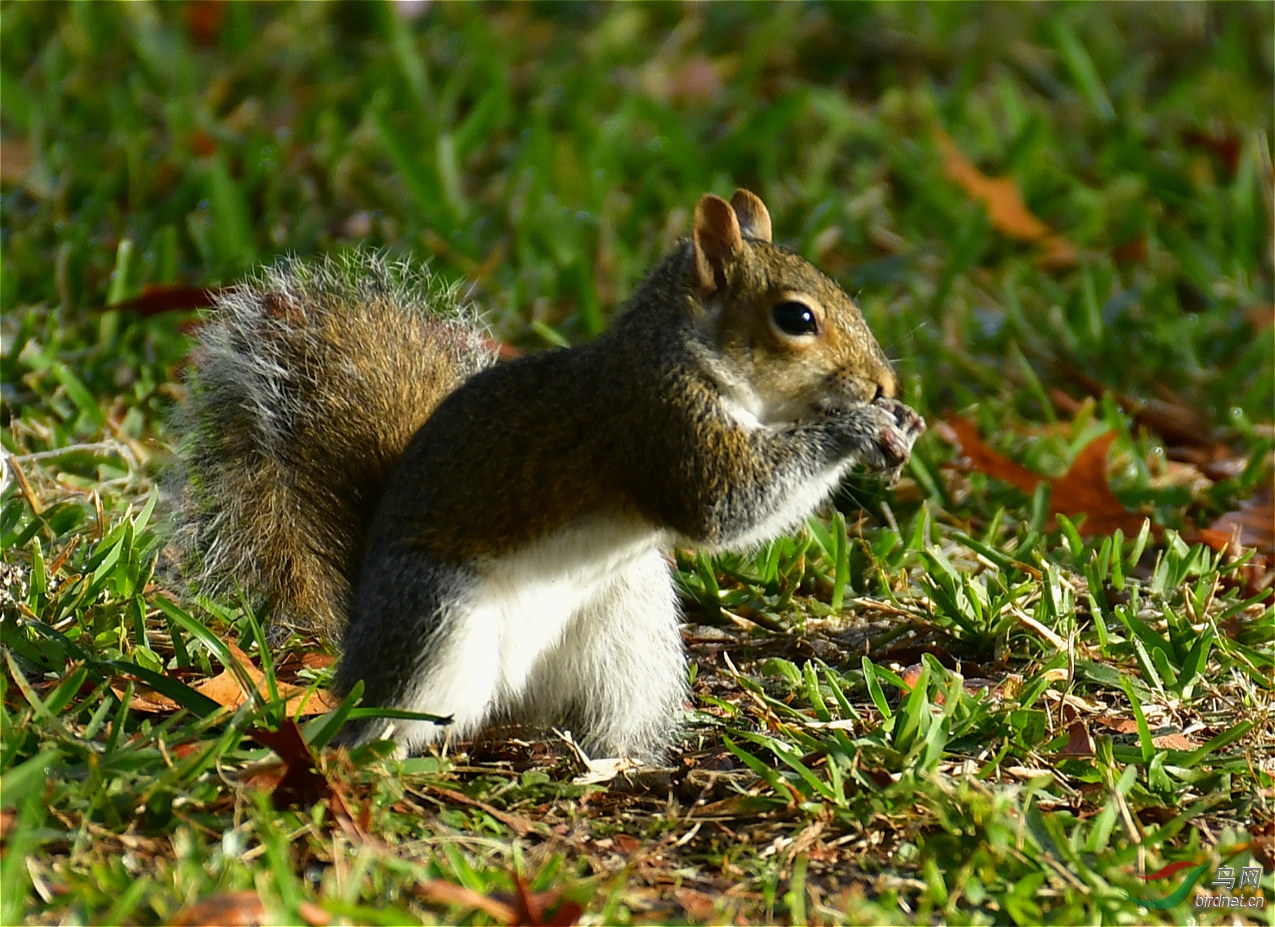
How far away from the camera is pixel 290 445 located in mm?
2377

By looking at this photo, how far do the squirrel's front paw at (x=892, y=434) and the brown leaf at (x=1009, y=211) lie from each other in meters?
2.08

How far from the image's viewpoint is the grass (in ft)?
6.15

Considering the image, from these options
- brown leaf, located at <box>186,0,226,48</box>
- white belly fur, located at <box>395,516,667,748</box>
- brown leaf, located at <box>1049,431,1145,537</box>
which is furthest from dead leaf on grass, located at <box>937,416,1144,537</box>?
brown leaf, located at <box>186,0,226,48</box>

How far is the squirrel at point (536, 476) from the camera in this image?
7.20 ft

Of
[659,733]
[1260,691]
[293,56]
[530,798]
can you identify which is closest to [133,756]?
[530,798]

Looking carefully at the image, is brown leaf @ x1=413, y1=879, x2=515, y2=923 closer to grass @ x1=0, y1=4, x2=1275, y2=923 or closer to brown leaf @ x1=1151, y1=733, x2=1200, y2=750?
grass @ x1=0, y1=4, x2=1275, y2=923

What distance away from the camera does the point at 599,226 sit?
3.99m

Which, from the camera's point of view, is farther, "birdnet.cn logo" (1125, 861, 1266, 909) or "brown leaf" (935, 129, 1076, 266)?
"brown leaf" (935, 129, 1076, 266)

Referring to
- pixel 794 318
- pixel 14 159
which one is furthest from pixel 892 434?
pixel 14 159

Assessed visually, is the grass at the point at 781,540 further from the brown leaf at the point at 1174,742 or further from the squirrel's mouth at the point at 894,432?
the squirrel's mouth at the point at 894,432

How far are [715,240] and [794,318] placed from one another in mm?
179

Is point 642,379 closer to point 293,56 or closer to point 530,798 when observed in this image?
point 530,798

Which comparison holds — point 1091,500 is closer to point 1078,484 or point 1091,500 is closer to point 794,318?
point 1078,484

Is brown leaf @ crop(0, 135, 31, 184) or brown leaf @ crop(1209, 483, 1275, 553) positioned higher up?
brown leaf @ crop(0, 135, 31, 184)
